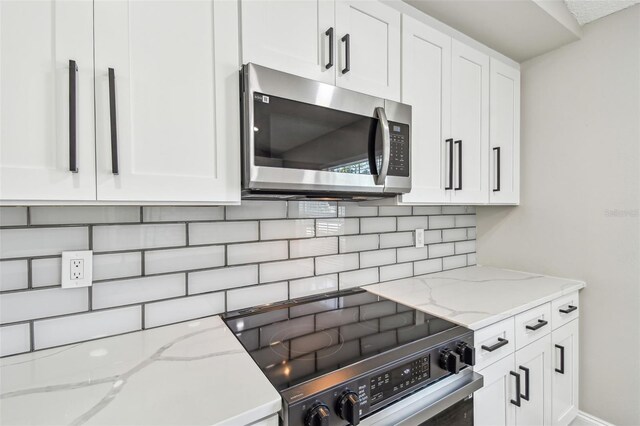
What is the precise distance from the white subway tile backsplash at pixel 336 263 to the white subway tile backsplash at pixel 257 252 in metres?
0.20

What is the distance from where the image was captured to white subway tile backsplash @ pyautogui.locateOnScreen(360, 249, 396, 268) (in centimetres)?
167

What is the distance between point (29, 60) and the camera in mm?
709

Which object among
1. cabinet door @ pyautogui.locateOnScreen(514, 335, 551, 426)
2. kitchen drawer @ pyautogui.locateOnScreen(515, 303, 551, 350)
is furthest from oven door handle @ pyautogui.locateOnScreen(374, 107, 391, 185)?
cabinet door @ pyautogui.locateOnScreen(514, 335, 551, 426)

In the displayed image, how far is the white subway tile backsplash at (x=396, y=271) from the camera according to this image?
1.75 metres

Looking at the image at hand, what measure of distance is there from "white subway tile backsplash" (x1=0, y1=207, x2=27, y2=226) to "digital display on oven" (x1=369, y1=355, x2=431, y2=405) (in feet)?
3.85

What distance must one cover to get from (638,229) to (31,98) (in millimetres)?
2481

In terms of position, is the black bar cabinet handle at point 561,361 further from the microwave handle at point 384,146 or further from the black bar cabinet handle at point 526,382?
the microwave handle at point 384,146

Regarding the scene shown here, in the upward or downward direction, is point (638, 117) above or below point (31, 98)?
above

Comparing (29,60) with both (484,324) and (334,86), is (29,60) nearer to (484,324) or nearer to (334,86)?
(334,86)

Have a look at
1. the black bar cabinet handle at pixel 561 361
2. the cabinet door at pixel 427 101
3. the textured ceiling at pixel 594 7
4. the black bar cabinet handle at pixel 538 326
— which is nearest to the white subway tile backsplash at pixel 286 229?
the cabinet door at pixel 427 101

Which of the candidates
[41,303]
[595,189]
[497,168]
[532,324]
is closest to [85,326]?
[41,303]

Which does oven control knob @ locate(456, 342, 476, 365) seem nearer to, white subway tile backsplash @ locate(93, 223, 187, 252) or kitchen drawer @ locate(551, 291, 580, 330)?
kitchen drawer @ locate(551, 291, 580, 330)

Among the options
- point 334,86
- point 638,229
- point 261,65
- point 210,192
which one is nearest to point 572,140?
point 638,229

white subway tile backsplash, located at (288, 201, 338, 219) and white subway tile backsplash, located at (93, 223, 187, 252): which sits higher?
white subway tile backsplash, located at (288, 201, 338, 219)
